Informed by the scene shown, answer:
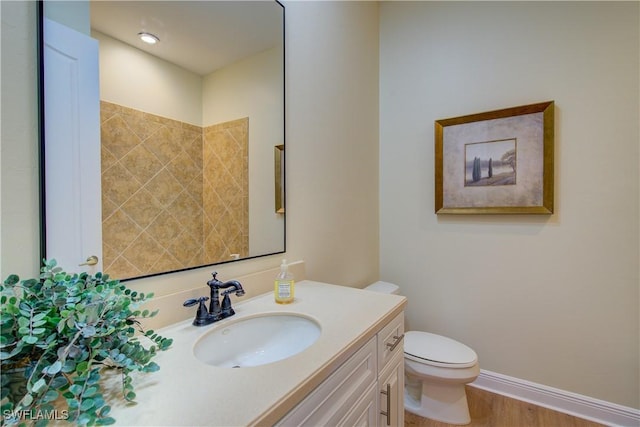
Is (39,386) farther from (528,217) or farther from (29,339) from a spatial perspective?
(528,217)

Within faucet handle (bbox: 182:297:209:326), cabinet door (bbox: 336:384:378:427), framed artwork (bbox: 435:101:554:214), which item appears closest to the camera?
cabinet door (bbox: 336:384:378:427)

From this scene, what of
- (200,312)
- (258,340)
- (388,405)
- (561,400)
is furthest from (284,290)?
(561,400)

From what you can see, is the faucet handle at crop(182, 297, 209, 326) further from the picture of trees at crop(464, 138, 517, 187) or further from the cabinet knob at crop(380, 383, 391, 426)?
the picture of trees at crop(464, 138, 517, 187)

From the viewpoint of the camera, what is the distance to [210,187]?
1131 millimetres

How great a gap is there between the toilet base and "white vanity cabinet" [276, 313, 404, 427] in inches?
22.7

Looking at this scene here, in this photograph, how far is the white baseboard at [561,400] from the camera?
156cm

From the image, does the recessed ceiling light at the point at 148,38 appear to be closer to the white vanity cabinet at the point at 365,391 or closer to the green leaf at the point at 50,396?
the green leaf at the point at 50,396

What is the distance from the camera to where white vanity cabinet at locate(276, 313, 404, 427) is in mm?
695

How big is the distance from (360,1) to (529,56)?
113cm

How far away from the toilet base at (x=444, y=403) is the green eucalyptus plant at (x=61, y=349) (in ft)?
5.32

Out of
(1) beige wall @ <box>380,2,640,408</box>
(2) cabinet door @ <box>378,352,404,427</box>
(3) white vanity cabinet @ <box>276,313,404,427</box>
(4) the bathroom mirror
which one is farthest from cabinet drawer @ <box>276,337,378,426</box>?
(1) beige wall @ <box>380,2,640,408</box>

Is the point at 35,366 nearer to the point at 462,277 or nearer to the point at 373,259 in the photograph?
the point at 373,259

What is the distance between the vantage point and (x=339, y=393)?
792mm

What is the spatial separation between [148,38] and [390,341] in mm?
1333
